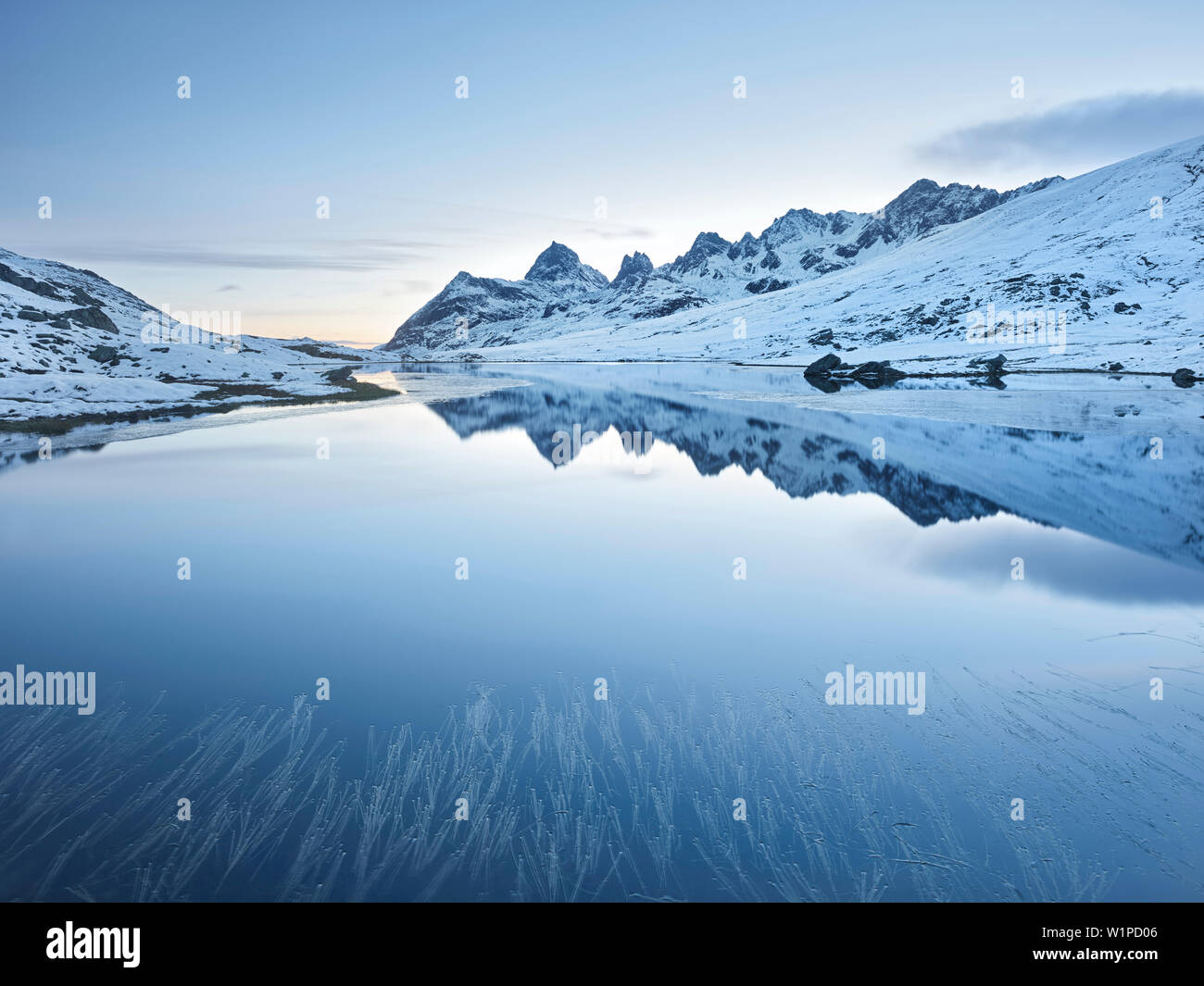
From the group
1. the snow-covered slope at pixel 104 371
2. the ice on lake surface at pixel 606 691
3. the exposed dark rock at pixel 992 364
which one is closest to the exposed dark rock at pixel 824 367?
the exposed dark rock at pixel 992 364

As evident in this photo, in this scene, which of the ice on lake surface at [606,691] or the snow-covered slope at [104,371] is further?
the snow-covered slope at [104,371]

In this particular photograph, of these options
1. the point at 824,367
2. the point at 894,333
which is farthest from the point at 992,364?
the point at 894,333

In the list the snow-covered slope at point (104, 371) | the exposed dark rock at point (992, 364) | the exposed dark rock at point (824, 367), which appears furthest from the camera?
the exposed dark rock at point (824, 367)

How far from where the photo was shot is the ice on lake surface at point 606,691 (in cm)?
705

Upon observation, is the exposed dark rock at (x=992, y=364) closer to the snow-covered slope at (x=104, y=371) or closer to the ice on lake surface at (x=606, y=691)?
the ice on lake surface at (x=606, y=691)

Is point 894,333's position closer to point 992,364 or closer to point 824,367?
point 992,364

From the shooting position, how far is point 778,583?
638 inches

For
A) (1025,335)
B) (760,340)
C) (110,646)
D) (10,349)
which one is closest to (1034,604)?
(110,646)

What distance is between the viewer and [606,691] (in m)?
10.9

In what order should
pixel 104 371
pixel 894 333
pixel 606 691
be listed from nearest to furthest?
pixel 606 691, pixel 104 371, pixel 894 333

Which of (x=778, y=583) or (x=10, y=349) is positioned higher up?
(x=10, y=349)
